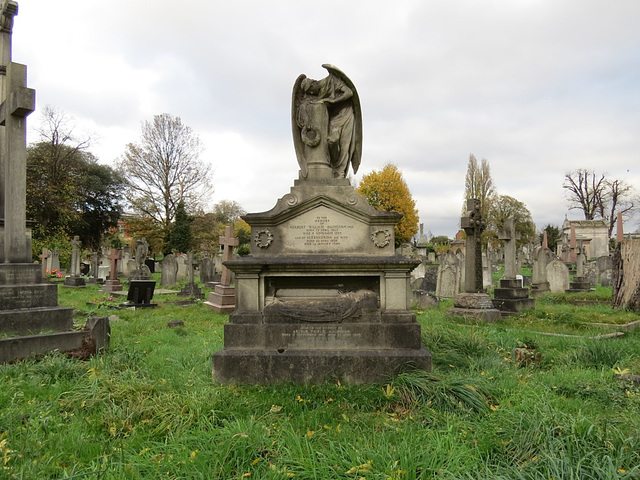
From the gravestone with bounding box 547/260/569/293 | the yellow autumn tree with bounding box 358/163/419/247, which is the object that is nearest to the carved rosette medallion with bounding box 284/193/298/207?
the gravestone with bounding box 547/260/569/293

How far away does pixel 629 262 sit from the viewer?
361 inches

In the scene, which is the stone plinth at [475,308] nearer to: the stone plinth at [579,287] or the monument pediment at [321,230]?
the monument pediment at [321,230]

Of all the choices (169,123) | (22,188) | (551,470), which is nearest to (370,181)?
(169,123)

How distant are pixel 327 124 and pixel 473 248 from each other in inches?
230

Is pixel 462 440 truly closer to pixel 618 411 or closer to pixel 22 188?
pixel 618 411

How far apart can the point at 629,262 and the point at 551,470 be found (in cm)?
891

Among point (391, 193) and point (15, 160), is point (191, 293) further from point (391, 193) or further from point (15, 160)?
point (391, 193)

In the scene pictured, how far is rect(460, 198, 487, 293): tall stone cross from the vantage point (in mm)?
9609

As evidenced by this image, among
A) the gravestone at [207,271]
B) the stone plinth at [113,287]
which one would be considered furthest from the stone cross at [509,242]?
the stone plinth at [113,287]

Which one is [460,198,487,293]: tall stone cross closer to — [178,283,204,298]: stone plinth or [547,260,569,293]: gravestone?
[547,260,569,293]: gravestone

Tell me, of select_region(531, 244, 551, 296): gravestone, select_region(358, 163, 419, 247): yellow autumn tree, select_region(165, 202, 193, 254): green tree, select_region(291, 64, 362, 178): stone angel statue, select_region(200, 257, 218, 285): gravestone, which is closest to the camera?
select_region(291, 64, 362, 178): stone angel statue

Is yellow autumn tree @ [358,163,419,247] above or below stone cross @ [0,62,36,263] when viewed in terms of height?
above

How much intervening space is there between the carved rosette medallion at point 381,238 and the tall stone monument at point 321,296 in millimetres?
12

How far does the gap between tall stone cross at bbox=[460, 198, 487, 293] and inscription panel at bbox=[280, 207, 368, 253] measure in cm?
560
